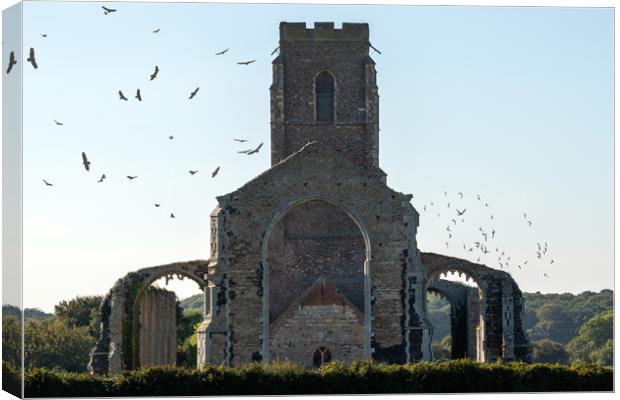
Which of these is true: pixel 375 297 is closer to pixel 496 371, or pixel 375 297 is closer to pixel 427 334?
pixel 427 334

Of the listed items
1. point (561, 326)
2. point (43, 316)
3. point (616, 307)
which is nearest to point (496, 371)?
point (616, 307)

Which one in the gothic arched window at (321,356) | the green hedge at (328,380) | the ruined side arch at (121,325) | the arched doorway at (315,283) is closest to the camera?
the green hedge at (328,380)

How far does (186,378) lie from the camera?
39.1 metres

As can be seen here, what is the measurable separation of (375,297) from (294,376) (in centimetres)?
1121

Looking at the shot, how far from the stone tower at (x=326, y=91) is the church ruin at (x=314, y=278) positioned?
0.13 meters

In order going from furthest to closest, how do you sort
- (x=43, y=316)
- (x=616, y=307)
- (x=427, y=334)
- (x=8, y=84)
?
(x=43, y=316), (x=427, y=334), (x=616, y=307), (x=8, y=84)

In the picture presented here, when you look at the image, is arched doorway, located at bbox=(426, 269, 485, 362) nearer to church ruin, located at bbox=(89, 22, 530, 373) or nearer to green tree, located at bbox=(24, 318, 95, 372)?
church ruin, located at bbox=(89, 22, 530, 373)

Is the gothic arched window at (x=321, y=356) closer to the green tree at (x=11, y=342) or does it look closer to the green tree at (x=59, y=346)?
the green tree at (x=11, y=342)

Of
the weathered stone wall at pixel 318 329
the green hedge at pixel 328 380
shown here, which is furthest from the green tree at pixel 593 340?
the green hedge at pixel 328 380

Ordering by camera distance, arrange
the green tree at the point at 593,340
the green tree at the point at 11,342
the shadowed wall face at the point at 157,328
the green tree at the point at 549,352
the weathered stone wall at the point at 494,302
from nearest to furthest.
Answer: the green tree at the point at 11,342 < the weathered stone wall at the point at 494,302 < the shadowed wall face at the point at 157,328 < the green tree at the point at 593,340 < the green tree at the point at 549,352

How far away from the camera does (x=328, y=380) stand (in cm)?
3925

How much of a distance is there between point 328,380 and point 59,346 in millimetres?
37622

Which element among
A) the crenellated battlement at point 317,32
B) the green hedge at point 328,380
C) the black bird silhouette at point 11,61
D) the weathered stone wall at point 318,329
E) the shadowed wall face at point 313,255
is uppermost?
the crenellated battlement at point 317,32

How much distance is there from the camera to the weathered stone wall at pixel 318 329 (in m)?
51.3
